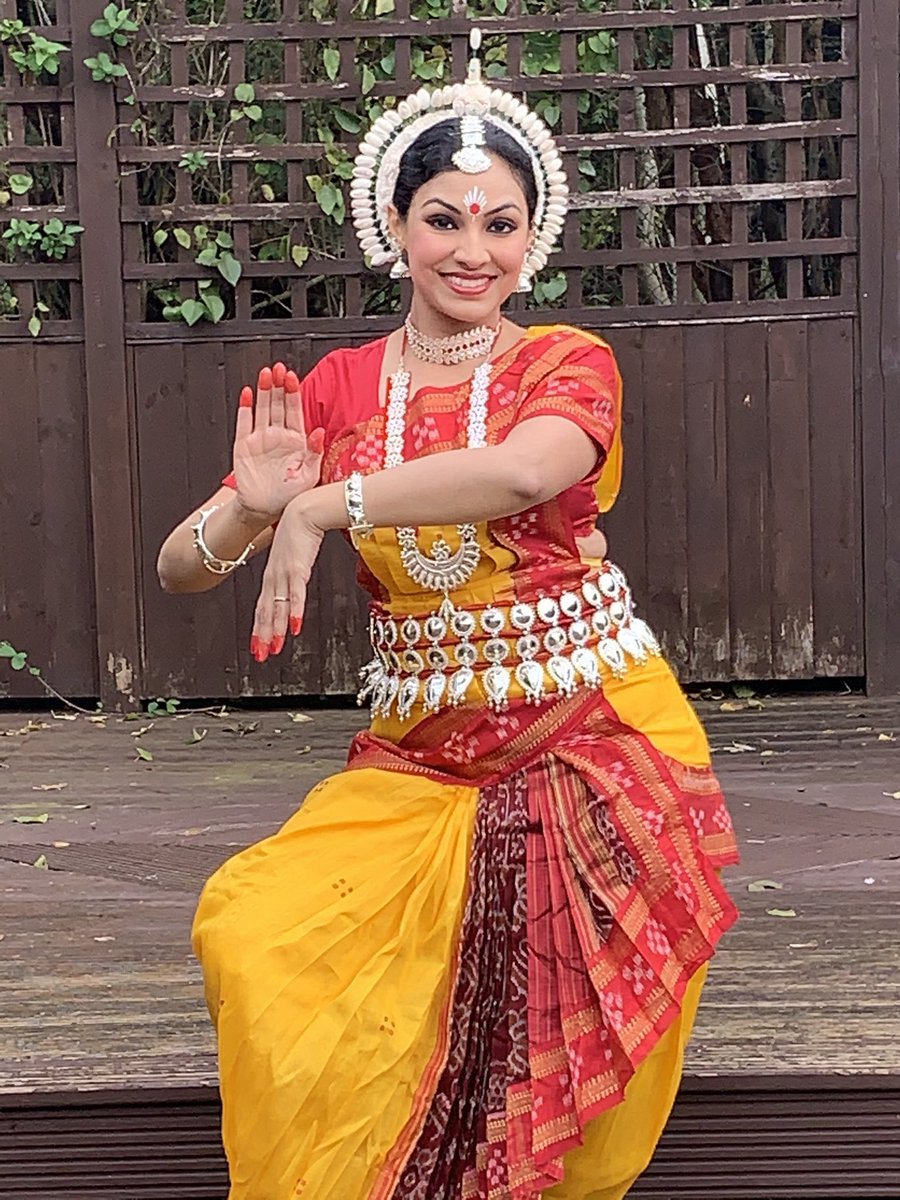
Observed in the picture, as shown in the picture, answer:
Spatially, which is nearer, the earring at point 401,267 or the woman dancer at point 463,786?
the woman dancer at point 463,786

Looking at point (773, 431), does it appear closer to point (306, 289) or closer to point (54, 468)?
point (306, 289)

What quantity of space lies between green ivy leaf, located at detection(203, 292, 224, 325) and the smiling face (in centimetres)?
317

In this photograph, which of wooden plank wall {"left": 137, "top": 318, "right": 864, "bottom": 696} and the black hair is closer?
the black hair

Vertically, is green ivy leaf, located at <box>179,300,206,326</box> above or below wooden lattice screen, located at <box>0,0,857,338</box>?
below

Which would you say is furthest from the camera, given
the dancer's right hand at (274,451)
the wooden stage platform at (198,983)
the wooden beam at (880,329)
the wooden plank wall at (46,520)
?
the wooden plank wall at (46,520)

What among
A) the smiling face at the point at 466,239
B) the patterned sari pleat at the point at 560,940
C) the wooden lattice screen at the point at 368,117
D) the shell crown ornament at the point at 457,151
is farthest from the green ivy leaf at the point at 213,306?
the patterned sari pleat at the point at 560,940

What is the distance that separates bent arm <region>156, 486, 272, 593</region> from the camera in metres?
2.17

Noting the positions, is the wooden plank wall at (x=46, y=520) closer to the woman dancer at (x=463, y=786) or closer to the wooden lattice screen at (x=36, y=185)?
the wooden lattice screen at (x=36, y=185)

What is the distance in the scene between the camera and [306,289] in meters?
5.35

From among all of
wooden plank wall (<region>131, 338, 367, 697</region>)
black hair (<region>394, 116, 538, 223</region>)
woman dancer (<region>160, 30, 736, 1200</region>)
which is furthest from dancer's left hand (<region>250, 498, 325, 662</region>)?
wooden plank wall (<region>131, 338, 367, 697</region>)

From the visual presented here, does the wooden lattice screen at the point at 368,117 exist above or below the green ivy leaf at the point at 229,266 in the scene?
above

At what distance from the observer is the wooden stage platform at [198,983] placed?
2457 mm

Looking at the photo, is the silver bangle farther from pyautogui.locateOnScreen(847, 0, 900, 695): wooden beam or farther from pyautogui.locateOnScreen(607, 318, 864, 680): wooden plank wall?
pyautogui.locateOnScreen(847, 0, 900, 695): wooden beam

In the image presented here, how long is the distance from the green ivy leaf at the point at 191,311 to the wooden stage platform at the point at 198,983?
1.32m
